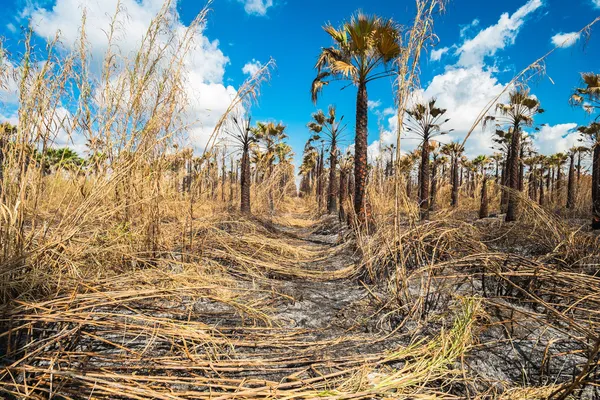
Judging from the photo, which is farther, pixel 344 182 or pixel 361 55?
pixel 344 182

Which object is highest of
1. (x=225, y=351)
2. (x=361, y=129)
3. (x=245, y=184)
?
(x=361, y=129)

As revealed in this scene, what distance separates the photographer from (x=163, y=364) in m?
1.43

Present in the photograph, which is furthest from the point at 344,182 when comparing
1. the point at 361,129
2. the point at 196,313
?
the point at 196,313

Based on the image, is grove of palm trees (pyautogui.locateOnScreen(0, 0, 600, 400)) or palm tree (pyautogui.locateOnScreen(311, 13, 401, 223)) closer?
grove of palm trees (pyautogui.locateOnScreen(0, 0, 600, 400))

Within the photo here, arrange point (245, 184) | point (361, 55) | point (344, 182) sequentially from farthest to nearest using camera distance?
point (245, 184), point (344, 182), point (361, 55)

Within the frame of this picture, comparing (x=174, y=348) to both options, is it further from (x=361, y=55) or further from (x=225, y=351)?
(x=361, y=55)

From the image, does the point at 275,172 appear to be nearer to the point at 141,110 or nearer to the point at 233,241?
the point at 233,241

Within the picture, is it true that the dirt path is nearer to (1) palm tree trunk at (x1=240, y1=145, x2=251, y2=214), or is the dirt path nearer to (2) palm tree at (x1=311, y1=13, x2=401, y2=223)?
(2) palm tree at (x1=311, y1=13, x2=401, y2=223)

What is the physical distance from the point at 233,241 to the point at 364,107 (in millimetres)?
5708

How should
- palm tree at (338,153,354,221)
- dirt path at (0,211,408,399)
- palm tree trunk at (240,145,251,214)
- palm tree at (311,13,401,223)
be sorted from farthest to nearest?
palm tree trunk at (240,145,251,214)
palm tree at (338,153,354,221)
palm tree at (311,13,401,223)
dirt path at (0,211,408,399)

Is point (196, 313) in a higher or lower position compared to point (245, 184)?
lower

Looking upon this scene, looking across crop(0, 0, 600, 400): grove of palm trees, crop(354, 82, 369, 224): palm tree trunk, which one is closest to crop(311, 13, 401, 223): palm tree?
crop(354, 82, 369, 224): palm tree trunk

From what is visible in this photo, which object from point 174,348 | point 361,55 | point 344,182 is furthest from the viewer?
point 344,182

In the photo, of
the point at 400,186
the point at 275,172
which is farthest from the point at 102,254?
the point at 275,172
